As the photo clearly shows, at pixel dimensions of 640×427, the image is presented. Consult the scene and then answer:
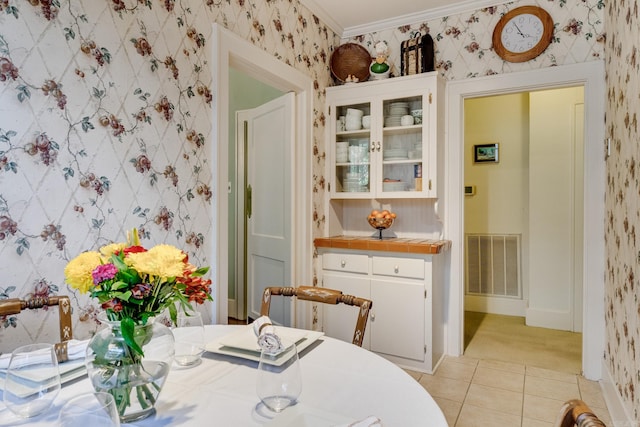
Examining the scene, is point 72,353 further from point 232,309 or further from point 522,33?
point 522,33

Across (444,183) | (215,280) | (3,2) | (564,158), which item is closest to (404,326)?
(444,183)

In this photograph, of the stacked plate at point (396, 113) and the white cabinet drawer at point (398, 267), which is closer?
the white cabinet drawer at point (398, 267)

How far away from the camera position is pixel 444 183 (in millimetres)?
3092

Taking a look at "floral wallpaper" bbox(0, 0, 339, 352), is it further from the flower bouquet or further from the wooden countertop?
the wooden countertop

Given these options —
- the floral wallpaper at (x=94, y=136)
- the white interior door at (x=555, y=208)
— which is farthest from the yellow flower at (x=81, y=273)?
the white interior door at (x=555, y=208)

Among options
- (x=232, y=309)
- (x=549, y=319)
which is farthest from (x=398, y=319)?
(x=549, y=319)

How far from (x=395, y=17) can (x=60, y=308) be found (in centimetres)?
310

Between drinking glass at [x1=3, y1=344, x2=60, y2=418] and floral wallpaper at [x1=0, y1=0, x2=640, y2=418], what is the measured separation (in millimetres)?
588

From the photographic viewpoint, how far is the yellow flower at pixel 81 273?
0.83 meters

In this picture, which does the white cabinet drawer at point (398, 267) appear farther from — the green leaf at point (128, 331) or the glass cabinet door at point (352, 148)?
the green leaf at point (128, 331)

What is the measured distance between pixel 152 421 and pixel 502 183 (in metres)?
4.21

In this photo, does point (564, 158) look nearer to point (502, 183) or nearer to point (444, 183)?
point (502, 183)

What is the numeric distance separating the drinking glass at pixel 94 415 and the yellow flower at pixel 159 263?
230mm

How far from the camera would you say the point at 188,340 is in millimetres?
1160
